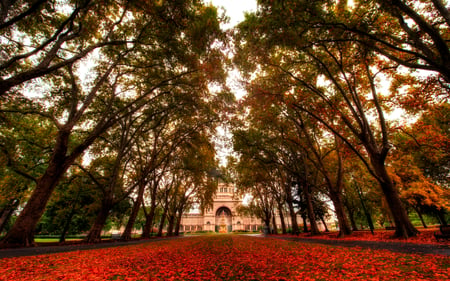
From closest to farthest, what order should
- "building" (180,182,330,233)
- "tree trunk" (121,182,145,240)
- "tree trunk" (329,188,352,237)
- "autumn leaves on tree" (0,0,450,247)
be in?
"autumn leaves on tree" (0,0,450,247) < "tree trunk" (329,188,352,237) < "tree trunk" (121,182,145,240) < "building" (180,182,330,233)

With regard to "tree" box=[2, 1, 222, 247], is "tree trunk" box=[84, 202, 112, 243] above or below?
below

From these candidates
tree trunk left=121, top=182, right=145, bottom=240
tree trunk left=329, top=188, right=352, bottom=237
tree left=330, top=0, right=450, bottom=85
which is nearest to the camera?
tree left=330, top=0, right=450, bottom=85

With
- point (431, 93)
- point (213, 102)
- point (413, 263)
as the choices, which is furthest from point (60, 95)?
point (431, 93)

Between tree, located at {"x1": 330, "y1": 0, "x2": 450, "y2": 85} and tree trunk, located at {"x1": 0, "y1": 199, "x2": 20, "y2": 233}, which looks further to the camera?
tree trunk, located at {"x1": 0, "y1": 199, "x2": 20, "y2": 233}

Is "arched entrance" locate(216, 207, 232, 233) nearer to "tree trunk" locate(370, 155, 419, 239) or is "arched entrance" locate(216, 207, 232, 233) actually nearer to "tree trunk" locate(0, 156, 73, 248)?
"tree trunk" locate(370, 155, 419, 239)

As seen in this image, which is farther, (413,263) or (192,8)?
(192,8)

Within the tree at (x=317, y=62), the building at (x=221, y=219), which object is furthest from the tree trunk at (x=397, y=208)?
the building at (x=221, y=219)

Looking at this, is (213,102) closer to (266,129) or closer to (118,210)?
(266,129)

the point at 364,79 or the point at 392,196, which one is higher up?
the point at 364,79

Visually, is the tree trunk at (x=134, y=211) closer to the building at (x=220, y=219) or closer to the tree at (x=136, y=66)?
the tree at (x=136, y=66)

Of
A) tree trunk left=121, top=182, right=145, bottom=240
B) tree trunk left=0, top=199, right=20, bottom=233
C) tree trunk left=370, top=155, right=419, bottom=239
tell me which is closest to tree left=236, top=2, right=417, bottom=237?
tree trunk left=370, top=155, right=419, bottom=239

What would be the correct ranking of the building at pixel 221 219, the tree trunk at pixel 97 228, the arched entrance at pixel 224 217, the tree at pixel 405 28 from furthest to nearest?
1. the building at pixel 221 219
2. the arched entrance at pixel 224 217
3. the tree trunk at pixel 97 228
4. the tree at pixel 405 28

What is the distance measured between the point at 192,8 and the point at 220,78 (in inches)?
169

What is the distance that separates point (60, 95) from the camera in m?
12.6
